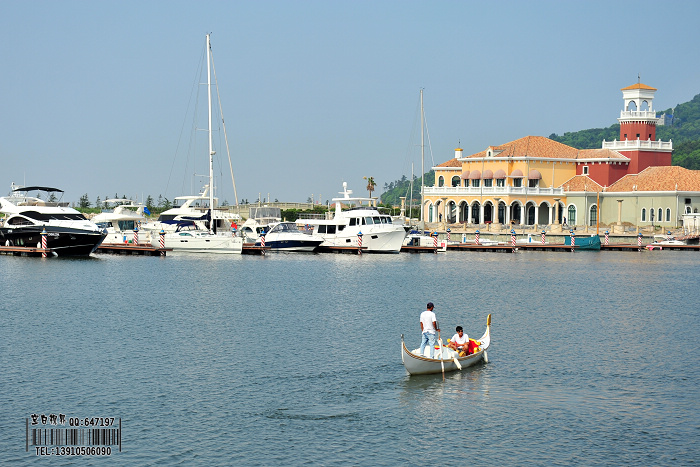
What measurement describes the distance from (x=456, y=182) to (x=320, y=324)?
79826mm

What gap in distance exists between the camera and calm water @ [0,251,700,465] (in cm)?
1973

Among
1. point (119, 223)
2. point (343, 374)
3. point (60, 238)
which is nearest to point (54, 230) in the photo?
point (60, 238)

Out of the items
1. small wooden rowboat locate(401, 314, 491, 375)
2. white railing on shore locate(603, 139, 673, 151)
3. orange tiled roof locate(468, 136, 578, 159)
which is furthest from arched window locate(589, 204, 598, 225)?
small wooden rowboat locate(401, 314, 491, 375)

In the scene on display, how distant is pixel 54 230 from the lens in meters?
62.2

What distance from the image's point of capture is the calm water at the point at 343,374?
1973 cm

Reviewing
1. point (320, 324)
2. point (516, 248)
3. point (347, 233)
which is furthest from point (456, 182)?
point (320, 324)

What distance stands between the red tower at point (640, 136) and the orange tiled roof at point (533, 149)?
20.1ft

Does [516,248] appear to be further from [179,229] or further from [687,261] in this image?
[179,229]

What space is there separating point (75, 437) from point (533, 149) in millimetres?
89139

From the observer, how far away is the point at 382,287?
1939 inches

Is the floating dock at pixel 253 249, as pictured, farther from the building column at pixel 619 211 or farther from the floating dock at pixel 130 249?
the building column at pixel 619 211

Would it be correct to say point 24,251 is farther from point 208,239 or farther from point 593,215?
point 593,215

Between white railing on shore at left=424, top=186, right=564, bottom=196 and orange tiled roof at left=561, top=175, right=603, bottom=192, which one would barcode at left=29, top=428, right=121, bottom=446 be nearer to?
white railing on shore at left=424, top=186, right=564, bottom=196

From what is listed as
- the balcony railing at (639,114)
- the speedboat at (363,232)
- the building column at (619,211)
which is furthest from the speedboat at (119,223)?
the balcony railing at (639,114)
